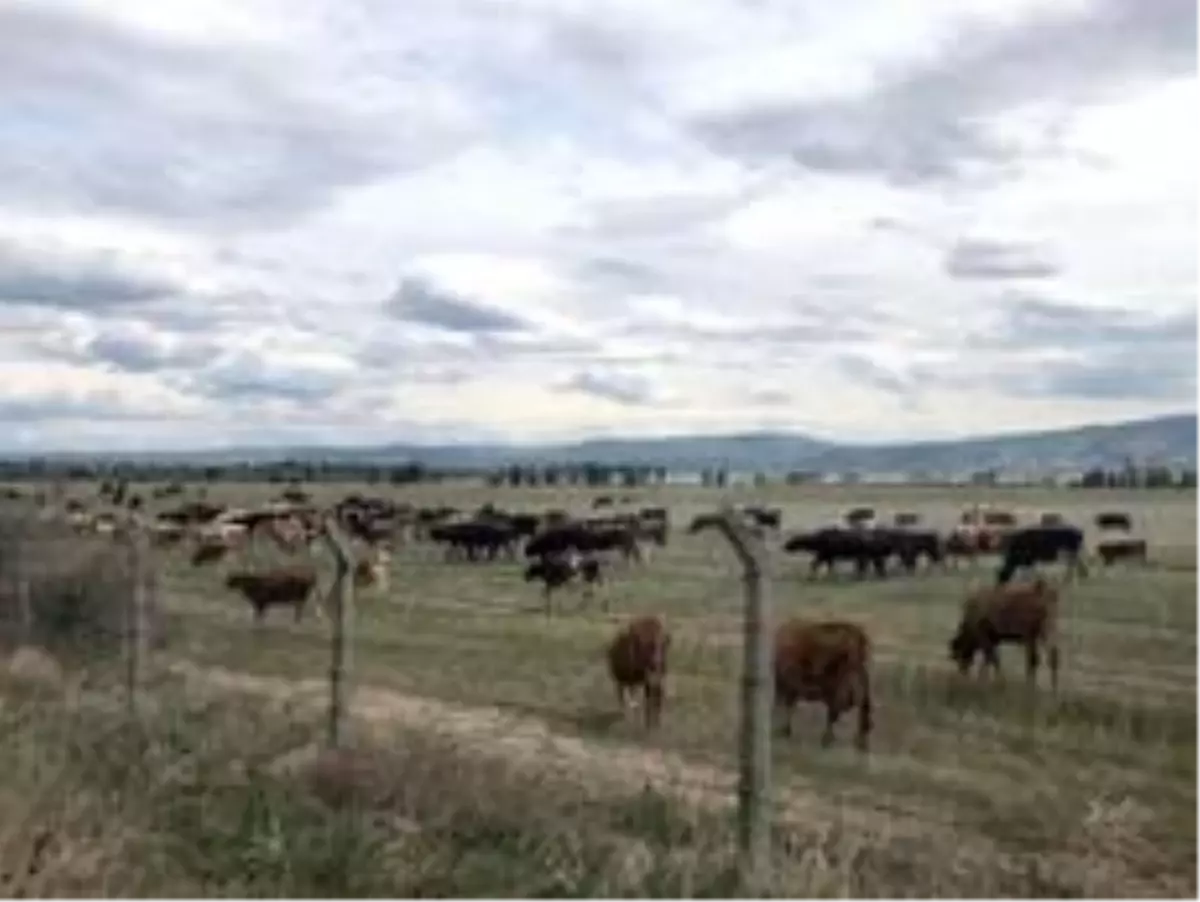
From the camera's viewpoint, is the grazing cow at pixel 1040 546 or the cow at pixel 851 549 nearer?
the grazing cow at pixel 1040 546

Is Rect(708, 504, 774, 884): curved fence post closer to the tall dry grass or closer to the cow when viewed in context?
the tall dry grass

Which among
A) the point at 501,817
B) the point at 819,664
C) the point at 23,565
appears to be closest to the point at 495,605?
the point at 23,565

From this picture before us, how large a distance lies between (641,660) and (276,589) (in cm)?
1693

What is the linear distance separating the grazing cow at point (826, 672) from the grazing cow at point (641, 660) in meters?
1.58

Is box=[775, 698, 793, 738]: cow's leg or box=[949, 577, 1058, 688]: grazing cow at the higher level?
box=[949, 577, 1058, 688]: grazing cow

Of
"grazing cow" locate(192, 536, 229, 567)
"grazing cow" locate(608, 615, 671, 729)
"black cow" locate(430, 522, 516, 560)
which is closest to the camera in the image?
"grazing cow" locate(608, 615, 671, 729)

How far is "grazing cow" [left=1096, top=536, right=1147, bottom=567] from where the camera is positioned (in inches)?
2103

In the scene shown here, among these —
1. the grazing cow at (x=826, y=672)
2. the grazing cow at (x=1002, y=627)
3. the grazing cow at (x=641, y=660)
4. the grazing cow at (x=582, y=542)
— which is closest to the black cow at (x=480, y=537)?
the grazing cow at (x=582, y=542)

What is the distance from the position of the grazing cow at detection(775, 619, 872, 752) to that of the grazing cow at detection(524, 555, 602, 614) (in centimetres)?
1904

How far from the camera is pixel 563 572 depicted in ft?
141

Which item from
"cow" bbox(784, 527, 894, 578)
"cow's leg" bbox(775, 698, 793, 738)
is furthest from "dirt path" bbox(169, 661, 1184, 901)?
"cow" bbox(784, 527, 894, 578)

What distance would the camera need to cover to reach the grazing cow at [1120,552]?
53.4 metres

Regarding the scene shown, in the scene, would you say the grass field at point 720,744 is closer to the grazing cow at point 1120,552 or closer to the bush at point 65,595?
the bush at point 65,595

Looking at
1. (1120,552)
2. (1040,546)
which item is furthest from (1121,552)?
(1040,546)
